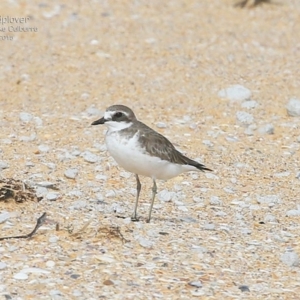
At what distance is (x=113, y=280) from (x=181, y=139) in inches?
134

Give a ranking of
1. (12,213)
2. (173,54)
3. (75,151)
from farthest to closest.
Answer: (173,54), (75,151), (12,213)

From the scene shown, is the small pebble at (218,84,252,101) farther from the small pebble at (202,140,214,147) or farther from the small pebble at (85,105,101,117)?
the small pebble at (85,105,101,117)

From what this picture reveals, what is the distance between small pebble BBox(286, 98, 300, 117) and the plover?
289cm

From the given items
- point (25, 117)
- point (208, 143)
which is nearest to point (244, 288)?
point (208, 143)

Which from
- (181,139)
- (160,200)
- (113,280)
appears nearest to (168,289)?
(113,280)

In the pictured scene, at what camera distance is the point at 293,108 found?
8.87 m

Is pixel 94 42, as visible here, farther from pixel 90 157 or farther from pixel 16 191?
pixel 16 191

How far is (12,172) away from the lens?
23.2 ft

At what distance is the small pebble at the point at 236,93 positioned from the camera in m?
9.28

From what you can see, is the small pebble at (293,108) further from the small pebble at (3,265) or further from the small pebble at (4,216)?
the small pebble at (3,265)

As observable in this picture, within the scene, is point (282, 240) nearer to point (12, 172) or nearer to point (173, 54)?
point (12, 172)

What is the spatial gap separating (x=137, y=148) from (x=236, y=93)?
3.60 metres

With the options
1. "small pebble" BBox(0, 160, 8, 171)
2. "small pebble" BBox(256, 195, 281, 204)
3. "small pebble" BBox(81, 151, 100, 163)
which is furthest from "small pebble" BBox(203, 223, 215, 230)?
"small pebble" BBox(0, 160, 8, 171)

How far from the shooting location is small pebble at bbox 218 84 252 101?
30.5 feet
